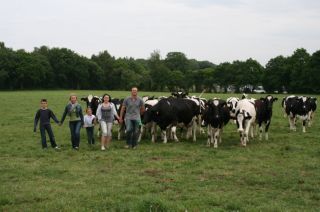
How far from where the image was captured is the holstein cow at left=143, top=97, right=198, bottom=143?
17953 millimetres

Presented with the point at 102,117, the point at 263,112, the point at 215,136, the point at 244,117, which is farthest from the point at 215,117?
the point at 102,117

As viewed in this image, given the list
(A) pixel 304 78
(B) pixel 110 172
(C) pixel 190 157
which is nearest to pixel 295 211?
(B) pixel 110 172

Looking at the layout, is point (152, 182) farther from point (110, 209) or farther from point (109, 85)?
point (109, 85)

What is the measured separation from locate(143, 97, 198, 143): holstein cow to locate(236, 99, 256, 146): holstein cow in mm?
2322

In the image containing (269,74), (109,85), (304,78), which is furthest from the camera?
(109,85)

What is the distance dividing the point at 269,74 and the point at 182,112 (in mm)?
86576

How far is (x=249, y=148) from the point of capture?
1628 centimetres

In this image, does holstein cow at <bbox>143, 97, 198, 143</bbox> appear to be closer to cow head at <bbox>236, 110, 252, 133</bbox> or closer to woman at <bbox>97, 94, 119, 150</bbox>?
woman at <bbox>97, 94, 119, 150</bbox>

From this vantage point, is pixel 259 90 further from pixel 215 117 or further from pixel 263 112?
pixel 215 117

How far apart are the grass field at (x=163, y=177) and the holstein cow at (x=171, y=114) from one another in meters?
1.04

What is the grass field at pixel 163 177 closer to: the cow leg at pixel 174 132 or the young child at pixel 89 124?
the young child at pixel 89 124

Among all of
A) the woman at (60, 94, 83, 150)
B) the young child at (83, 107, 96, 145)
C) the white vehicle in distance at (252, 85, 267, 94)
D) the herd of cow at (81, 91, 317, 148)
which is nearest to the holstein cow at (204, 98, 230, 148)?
the herd of cow at (81, 91, 317, 148)

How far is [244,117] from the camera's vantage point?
1734 centimetres

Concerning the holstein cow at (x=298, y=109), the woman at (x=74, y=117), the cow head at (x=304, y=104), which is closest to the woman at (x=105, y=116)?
the woman at (x=74, y=117)
